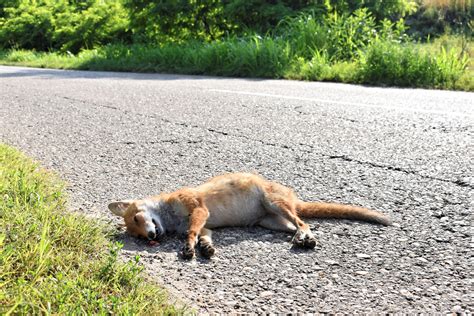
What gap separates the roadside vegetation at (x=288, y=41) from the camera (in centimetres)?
956

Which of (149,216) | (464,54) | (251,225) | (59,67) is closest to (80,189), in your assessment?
(149,216)

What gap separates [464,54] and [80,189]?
810cm

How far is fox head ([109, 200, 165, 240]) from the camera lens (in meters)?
3.19

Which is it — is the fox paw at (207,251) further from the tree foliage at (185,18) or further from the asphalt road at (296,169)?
the tree foliage at (185,18)

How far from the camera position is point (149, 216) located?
326cm

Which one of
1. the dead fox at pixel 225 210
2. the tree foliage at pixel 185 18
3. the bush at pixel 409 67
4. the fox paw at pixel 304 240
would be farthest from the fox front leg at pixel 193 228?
the tree foliage at pixel 185 18

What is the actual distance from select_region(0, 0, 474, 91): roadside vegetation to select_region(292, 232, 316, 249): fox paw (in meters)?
6.19

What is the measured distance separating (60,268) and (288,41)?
33.3 ft

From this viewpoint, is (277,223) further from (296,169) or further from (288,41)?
(288,41)

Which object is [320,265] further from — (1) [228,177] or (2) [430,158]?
(2) [430,158]


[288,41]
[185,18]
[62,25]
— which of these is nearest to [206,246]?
[288,41]

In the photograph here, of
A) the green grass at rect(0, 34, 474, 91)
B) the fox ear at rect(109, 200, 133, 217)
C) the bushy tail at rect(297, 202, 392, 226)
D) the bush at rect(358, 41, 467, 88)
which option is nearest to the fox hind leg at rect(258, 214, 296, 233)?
the bushy tail at rect(297, 202, 392, 226)

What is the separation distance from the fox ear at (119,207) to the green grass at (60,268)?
0.25 meters

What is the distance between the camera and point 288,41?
1198cm
